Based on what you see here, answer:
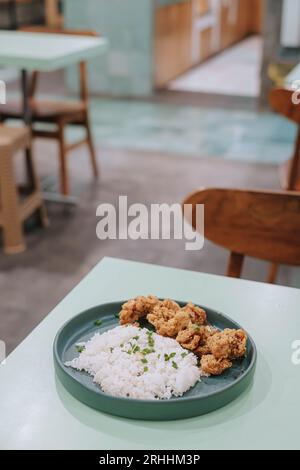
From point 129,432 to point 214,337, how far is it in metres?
0.22

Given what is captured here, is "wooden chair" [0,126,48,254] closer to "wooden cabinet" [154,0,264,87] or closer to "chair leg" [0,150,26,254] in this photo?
"chair leg" [0,150,26,254]

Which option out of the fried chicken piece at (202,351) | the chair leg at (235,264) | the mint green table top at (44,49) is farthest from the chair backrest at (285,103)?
the fried chicken piece at (202,351)

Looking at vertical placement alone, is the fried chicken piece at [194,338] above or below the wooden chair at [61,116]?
above

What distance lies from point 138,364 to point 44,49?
9.27 feet

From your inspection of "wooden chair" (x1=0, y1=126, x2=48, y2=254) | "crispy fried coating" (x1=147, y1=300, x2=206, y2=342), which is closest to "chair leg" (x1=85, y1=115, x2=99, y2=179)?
"wooden chair" (x1=0, y1=126, x2=48, y2=254)

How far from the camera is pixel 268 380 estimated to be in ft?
3.42

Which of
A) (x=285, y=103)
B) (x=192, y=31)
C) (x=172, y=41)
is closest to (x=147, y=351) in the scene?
(x=285, y=103)

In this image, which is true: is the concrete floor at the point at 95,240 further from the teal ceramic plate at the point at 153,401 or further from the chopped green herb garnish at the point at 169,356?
the chopped green herb garnish at the point at 169,356

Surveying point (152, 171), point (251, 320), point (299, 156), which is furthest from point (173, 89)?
point (251, 320)

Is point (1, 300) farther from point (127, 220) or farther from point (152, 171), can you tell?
point (152, 171)

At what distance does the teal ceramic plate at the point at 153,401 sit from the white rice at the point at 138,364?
2cm

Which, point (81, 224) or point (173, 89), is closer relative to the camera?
point (81, 224)

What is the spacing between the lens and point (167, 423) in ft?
3.08

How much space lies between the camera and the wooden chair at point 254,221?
162 cm
